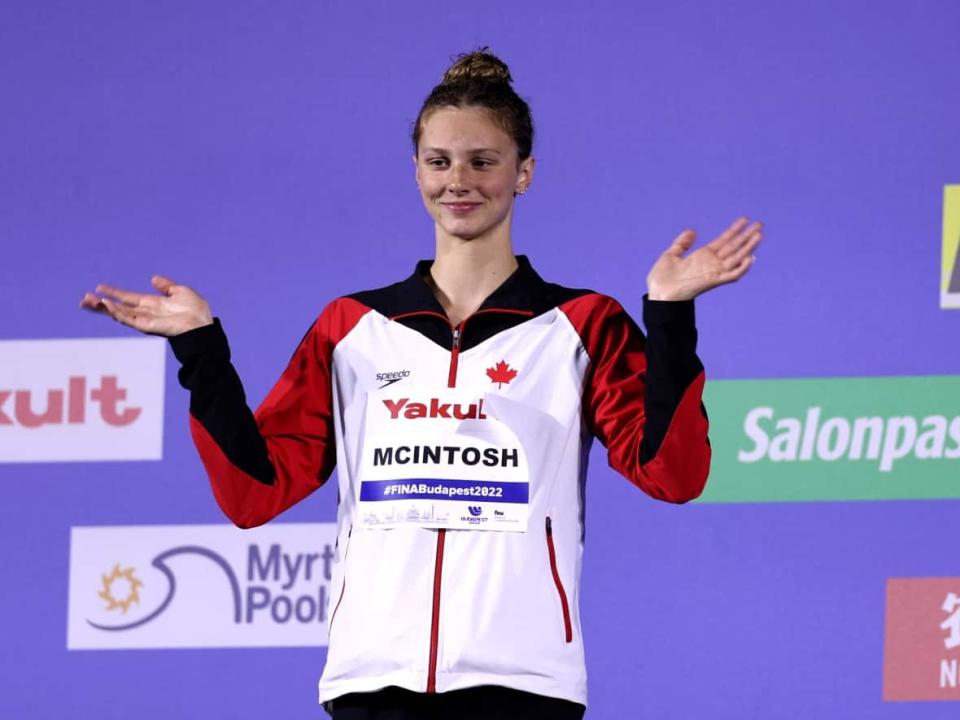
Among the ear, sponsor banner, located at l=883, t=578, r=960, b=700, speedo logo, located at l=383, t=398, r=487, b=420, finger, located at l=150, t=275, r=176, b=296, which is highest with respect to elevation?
the ear

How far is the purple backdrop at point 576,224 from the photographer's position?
2641mm

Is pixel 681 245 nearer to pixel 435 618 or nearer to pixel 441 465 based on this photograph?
pixel 441 465

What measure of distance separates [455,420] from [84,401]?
1.36 metres

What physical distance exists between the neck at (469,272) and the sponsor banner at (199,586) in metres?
1.07

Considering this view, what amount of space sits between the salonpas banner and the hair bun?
103cm

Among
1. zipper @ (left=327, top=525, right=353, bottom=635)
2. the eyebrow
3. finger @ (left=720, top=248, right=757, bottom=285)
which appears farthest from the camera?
the eyebrow

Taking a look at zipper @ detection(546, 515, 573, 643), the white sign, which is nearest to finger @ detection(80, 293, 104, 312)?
the white sign

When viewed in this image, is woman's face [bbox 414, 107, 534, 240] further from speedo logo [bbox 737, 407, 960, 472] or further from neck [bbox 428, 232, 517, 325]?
speedo logo [bbox 737, 407, 960, 472]

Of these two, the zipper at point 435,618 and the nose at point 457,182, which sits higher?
→ the nose at point 457,182

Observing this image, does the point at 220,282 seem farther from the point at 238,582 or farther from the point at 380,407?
the point at 380,407

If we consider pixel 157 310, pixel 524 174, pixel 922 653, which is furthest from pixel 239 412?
pixel 922 653

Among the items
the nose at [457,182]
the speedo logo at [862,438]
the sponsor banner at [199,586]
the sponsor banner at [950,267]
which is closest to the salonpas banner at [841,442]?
the speedo logo at [862,438]

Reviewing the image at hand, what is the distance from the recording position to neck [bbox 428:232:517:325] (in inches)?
68.7

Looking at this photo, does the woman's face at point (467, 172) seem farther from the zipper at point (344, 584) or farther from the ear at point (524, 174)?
the zipper at point (344, 584)
